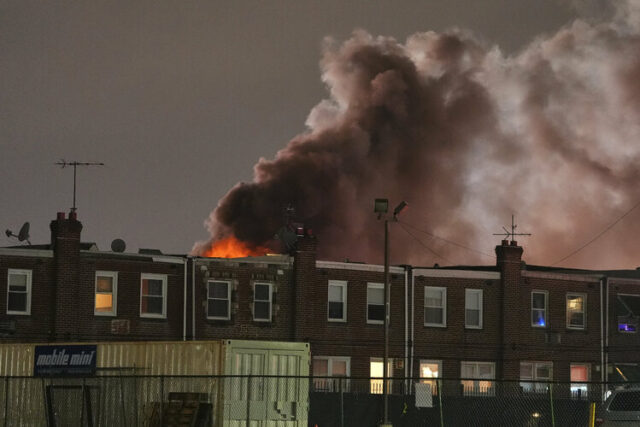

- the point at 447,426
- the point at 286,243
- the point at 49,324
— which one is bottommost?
the point at 447,426

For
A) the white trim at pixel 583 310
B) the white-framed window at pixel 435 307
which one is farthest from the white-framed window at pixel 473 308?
the white trim at pixel 583 310

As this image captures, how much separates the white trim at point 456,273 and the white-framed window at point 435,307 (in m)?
0.64

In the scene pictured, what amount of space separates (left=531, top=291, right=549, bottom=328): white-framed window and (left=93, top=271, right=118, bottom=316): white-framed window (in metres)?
19.3

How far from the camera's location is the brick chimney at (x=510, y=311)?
58094mm

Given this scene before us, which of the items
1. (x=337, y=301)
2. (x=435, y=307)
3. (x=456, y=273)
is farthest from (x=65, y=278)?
(x=456, y=273)

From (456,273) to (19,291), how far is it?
62.3ft

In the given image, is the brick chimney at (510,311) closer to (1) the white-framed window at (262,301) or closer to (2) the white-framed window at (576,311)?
(2) the white-framed window at (576,311)

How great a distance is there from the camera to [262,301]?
54500 millimetres

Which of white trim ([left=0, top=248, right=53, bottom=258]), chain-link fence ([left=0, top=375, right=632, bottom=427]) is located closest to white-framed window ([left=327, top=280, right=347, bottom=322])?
white trim ([left=0, top=248, right=53, bottom=258])

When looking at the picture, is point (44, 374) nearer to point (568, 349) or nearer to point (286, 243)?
point (286, 243)

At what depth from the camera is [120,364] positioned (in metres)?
32.8

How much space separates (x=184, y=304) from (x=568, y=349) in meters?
18.5

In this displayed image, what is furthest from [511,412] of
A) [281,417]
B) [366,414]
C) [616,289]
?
[616,289]

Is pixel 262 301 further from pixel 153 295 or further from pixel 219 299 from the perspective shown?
pixel 153 295
